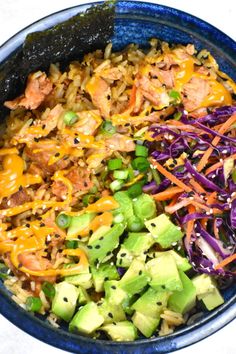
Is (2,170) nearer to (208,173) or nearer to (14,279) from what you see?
(14,279)

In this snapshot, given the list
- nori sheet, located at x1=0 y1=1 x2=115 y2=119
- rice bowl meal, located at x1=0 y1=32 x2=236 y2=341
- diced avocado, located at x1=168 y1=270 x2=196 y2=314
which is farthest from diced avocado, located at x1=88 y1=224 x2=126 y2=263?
nori sheet, located at x1=0 y1=1 x2=115 y2=119


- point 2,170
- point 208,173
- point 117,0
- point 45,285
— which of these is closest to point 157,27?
point 117,0

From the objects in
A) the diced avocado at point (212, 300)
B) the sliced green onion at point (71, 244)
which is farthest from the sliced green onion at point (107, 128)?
the diced avocado at point (212, 300)

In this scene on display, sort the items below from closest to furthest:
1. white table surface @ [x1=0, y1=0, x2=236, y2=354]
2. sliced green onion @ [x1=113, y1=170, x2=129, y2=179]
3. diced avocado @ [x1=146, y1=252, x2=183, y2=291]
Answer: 1. diced avocado @ [x1=146, y1=252, x2=183, y2=291]
2. sliced green onion @ [x1=113, y1=170, x2=129, y2=179]
3. white table surface @ [x1=0, y1=0, x2=236, y2=354]

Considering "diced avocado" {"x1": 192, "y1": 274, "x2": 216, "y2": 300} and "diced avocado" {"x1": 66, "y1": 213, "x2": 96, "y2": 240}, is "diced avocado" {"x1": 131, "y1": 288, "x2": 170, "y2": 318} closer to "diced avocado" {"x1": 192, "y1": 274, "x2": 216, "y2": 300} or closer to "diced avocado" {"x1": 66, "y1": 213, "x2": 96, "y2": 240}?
"diced avocado" {"x1": 192, "y1": 274, "x2": 216, "y2": 300}

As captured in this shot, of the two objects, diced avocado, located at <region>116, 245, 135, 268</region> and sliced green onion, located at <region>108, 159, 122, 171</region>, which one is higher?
sliced green onion, located at <region>108, 159, 122, 171</region>

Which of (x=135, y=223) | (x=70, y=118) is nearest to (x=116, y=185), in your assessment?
(x=135, y=223)

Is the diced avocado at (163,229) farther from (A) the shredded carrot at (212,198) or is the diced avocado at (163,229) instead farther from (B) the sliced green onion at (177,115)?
(B) the sliced green onion at (177,115)
